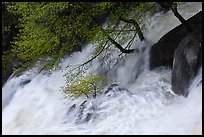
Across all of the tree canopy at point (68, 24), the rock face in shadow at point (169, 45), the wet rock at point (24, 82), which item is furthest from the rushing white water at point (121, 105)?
the tree canopy at point (68, 24)

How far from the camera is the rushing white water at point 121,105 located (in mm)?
8195

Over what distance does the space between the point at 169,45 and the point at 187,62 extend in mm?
1795

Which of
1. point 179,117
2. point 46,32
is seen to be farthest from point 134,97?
point 46,32

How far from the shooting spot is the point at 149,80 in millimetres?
10312

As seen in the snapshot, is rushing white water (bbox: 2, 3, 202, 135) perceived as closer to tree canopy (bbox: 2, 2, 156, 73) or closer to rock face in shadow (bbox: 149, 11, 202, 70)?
rock face in shadow (bbox: 149, 11, 202, 70)

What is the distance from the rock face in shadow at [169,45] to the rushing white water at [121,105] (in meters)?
0.26

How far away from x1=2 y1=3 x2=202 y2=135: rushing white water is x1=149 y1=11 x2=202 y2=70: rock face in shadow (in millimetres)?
256

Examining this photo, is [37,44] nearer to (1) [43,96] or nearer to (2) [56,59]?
(2) [56,59]

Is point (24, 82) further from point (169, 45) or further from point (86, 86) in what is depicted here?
point (169, 45)

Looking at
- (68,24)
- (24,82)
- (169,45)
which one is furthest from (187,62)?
(24,82)

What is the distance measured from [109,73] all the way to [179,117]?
167 inches

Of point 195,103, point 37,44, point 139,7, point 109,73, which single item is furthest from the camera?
point 109,73

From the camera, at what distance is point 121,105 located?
378 inches

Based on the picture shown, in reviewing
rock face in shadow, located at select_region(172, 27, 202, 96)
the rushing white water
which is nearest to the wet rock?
the rushing white water
